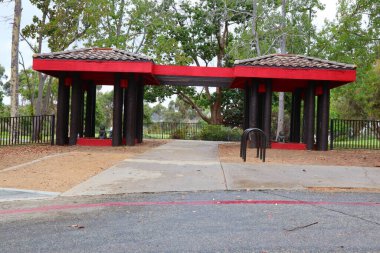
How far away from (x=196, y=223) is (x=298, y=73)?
37.1 feet

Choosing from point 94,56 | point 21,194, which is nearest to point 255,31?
point 94,56

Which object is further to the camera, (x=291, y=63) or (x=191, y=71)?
(x=191, y=71)

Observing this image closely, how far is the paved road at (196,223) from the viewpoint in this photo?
3840mm

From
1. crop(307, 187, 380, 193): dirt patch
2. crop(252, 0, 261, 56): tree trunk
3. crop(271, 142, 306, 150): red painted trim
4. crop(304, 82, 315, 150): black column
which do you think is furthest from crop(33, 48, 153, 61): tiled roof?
crop(252, 0, 261, 56): tree trunk

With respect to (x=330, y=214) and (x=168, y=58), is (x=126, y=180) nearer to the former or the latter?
(x=330, y=214)

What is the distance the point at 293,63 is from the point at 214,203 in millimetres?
10561

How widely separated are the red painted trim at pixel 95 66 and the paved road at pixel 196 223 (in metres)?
8.92

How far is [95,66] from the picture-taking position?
1457 centimetres

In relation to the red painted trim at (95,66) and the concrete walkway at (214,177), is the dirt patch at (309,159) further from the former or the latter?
the red painted trim at (95,66)

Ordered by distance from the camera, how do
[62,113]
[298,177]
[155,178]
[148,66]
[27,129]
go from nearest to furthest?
[155,178] → [298,177] → [148,66] → [62,113] → [27,129]

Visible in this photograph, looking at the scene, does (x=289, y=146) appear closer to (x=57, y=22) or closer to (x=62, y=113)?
(x=62, y=113)

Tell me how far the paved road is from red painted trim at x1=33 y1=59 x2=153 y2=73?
8.92m

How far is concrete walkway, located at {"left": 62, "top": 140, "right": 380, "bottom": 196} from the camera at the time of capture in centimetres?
696

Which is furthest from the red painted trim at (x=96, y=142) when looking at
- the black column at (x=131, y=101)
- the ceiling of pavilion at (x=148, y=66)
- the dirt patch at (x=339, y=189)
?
the dirt patch at (x=339, y=189)
